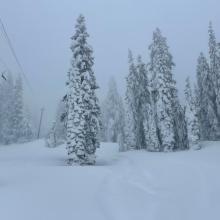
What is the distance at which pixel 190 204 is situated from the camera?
13258 millimetres

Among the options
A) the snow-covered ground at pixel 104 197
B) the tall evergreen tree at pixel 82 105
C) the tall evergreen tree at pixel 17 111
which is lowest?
the snow-covered ground at pixel 104 197

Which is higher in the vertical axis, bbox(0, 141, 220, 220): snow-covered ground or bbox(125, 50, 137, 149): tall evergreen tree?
bbox(125, 50, 137, 149): tall evergreen tree

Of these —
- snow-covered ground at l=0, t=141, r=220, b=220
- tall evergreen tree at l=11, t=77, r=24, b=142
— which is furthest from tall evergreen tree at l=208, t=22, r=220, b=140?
tall evergreen tree at l=11, t=77, r=24, b=142

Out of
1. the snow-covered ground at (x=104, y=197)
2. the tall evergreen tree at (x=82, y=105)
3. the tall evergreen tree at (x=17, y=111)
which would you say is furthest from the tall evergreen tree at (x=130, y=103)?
the snow-covered ground at (x=104, y=197)

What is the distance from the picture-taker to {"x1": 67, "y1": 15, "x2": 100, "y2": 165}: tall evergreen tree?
103 feet

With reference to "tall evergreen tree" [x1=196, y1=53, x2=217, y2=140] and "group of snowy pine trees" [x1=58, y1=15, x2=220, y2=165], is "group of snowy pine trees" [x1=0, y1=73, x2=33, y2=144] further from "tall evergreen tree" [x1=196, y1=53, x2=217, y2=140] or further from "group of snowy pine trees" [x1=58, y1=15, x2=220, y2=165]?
"tall evergreen tree" [x1=196, y1=53, x2=217, y2=140]

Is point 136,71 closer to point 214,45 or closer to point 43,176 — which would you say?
point 214,45

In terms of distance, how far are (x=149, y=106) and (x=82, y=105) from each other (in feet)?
70.1

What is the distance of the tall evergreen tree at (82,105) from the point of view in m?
31.4

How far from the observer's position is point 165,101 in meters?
47.2

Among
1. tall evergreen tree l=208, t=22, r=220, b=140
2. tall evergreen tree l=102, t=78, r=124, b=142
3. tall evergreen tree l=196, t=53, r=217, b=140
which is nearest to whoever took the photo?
tall evergreen tree l=208, t=22, r=220, b=140

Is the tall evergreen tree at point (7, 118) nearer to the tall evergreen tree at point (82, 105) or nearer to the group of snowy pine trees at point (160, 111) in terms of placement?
the group of snowy pine trees at point (160, 111)

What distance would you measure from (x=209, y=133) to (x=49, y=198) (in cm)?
5511

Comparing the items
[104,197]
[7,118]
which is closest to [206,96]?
[7,118]
